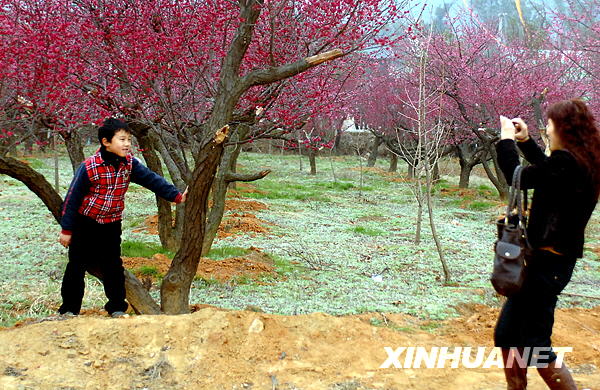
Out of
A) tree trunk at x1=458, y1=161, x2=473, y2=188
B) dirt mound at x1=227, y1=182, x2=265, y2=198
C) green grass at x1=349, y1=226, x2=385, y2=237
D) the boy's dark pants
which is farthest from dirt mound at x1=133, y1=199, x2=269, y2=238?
tree trunk at x1=458, y1=161, x2=473, y2=188

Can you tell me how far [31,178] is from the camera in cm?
482

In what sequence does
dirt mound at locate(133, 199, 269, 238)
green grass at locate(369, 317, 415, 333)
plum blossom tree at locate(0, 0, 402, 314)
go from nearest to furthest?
green grass at locate(369, 317, 415, 333)
plum blossom tree at locate(0, 0, 402, 314)
dirt mound at locate(133, 199, 269, 238)

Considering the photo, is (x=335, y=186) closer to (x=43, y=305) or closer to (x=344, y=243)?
(x=344, y=243)

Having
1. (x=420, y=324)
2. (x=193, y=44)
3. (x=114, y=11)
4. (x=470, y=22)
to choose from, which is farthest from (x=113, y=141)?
(x=470, y=22)

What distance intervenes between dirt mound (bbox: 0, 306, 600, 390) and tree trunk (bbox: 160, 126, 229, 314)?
78 centimetres

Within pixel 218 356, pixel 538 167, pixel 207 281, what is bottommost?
pixel 207 281

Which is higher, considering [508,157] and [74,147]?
[508,157]

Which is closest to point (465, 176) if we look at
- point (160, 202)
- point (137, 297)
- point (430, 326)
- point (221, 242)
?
point (221, 242)

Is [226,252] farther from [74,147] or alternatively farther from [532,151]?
[532,151]

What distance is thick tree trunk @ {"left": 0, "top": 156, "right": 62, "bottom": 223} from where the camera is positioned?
186 inches

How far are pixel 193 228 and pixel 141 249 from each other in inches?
167

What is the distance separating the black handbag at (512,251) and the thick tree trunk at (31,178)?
3.71 m

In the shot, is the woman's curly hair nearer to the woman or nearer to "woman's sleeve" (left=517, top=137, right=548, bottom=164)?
the woman

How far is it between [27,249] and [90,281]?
7.98ft
